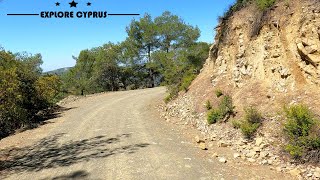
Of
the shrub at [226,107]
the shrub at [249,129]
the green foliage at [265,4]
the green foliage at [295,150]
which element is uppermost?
the green foliage at [265,4]

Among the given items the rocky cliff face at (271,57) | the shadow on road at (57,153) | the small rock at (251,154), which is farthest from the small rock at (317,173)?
the shadow on road at (57,153)

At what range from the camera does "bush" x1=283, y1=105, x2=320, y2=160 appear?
1038cm

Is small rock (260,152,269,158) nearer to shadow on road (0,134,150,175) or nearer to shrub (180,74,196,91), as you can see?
shadow on road (0,134,150,175)

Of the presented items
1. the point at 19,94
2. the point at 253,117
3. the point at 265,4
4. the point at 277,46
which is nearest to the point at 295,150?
the point at 253,117

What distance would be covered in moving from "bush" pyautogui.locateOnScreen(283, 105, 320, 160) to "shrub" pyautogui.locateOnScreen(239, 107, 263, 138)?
1.66 m

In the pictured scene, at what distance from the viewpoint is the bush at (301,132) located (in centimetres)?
1038

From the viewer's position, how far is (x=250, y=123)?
13.3 metres

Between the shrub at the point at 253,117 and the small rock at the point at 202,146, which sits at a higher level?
the shrub at the point at 253,117

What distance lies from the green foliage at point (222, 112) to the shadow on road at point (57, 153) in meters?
3.99

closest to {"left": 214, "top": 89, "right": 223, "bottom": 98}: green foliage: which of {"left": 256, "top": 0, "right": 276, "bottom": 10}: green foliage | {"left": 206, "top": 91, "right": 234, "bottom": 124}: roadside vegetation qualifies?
{"left": 206, "top": 91, "right": 234, "bottom": 124}: roadside vegetation

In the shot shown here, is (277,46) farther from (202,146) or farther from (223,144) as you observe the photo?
(202,146)

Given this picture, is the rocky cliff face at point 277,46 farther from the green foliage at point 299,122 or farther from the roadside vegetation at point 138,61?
the roadside vegetation at point 138,61

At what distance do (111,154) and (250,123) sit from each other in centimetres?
587

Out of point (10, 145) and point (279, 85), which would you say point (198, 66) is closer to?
point (279, 85)
